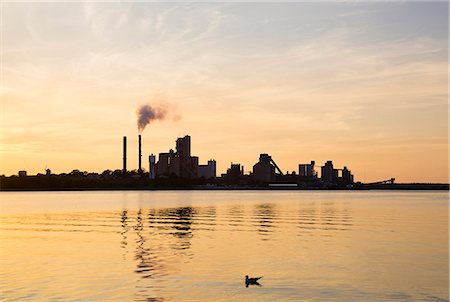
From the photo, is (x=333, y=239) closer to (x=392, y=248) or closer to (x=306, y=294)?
(x=392, y=248)

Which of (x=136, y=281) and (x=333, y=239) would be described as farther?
(x=333, y=239)

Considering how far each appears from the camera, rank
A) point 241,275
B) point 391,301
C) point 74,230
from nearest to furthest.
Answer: point 391,301 → point 241,275 → point 74,230

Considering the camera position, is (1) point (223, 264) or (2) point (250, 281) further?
(1) point (223, 264)

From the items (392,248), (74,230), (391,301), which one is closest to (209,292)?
(391,301)

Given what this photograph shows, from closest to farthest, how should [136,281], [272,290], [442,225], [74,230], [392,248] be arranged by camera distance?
[272,290], [136,281], [392,248], [74,230], [442,225]

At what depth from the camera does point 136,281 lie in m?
39.0

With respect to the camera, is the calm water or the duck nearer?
the calm water

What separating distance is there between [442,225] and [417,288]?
2062 inches

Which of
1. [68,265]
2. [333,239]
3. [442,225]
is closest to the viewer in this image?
[68,265]

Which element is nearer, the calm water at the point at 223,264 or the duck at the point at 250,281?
the calm water at the point at 223,264

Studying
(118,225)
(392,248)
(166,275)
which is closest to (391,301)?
(166,275)

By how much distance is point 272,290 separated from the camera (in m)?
36.6

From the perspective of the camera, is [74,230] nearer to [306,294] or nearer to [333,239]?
[333,239]

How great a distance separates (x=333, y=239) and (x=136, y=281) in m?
32.4
